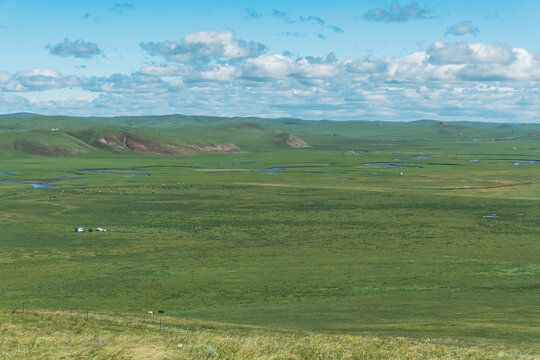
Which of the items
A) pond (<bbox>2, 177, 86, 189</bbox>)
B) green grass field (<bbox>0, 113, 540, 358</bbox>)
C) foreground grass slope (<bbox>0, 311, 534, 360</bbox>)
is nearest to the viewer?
foreground grass slope (<bbox>0, 311, 534, 360</bbox>)

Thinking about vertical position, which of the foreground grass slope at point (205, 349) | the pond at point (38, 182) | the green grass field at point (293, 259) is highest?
the foreground grass slope at point (205, 349)

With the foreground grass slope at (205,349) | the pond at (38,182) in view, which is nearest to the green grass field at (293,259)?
the foreground grass slope at (205,349)

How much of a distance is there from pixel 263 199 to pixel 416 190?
40146 millimetres

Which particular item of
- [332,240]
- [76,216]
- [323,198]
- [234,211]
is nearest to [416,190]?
[323,198]

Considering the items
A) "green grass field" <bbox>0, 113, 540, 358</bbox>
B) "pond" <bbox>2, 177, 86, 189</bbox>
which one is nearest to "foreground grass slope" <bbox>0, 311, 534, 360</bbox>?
"green grass field" <bbox>0, 113, 540, 358</bbox>

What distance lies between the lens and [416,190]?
142875 millimetres

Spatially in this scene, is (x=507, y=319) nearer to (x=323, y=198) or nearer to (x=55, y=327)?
(x=55, y=327)

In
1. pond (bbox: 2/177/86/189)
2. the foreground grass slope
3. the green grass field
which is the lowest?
the green grass field

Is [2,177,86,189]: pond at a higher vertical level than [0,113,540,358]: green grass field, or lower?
higher

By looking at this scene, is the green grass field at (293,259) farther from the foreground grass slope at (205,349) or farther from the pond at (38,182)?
the pond at (38,182)

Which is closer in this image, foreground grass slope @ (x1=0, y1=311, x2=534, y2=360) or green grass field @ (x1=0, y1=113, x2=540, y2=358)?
foreground grass slope @ (x1=0, y1=311, x2=534, y2=360)

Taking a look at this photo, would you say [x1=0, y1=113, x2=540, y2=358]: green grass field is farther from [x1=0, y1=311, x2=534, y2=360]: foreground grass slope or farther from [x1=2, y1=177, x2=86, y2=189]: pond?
[x1=2, y1=177, x2=86, y2=189]: pond

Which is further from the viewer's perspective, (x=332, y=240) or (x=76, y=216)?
(x=76, y=216)

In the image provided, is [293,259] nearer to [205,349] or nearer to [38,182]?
[205,349]
